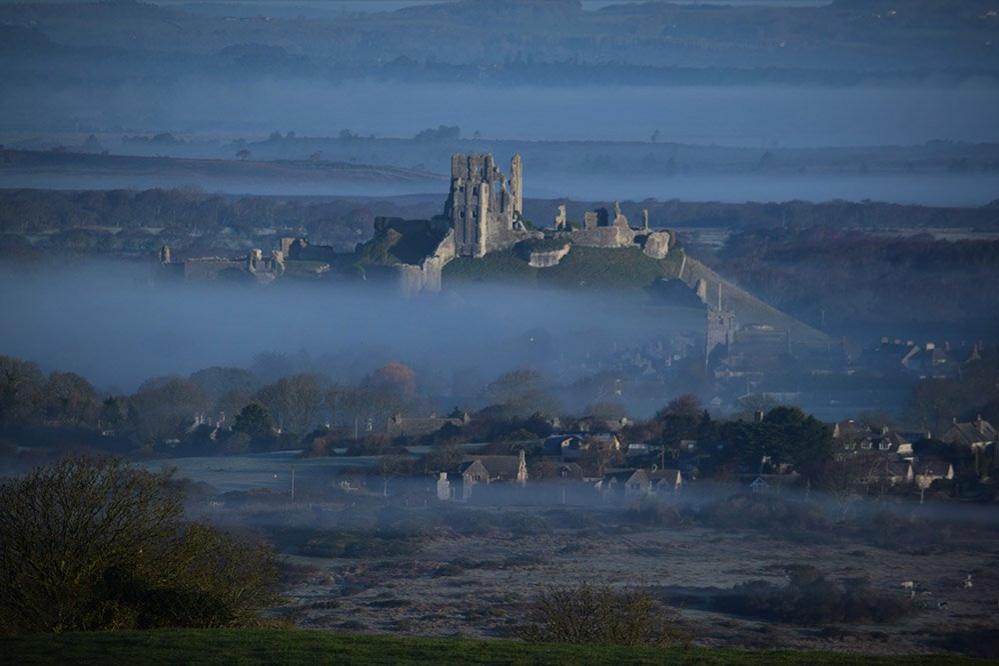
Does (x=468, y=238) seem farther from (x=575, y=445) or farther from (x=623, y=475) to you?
(x=623, y=475)

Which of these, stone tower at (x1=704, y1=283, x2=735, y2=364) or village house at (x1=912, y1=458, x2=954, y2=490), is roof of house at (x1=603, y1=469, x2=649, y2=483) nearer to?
village house at (x1=912, y1=458, x2=954, y2=490)

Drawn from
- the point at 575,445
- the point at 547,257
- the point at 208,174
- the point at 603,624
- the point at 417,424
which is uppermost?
the point at 208,174

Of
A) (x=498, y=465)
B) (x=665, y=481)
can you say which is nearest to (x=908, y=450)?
(x=665, y=481)

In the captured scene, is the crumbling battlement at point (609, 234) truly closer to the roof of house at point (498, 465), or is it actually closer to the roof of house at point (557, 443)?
the roof of house at point (557, 443)

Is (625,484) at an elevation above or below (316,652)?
below

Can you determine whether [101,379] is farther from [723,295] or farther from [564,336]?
[723,295]

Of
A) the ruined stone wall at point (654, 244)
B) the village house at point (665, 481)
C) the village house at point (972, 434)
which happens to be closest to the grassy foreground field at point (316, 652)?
the village house at point (665, 481)

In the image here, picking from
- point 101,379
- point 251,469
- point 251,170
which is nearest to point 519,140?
point 251,170
